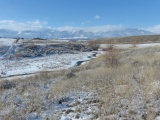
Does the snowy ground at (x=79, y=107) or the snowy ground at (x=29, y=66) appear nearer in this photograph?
the snowy ground at (x=79, y=107)

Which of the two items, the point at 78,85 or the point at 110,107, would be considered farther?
the point at 78,85

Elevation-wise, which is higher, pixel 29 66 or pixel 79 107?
pixel 79 107

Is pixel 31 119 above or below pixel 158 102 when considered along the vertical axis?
below

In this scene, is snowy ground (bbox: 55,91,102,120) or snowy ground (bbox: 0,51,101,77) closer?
snowy ground (bbox: 55,91,102,120)

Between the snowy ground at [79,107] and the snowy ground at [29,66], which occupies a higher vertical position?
the snowy ground at [79,107]

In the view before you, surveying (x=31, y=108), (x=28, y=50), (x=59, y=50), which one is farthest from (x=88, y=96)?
(x=59, y=50)

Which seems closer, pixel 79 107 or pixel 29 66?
pixel 79 107

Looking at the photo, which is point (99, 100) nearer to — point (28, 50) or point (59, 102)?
point (59, 102)

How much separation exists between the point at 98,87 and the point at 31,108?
2.50 metres

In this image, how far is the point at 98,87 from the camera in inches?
289

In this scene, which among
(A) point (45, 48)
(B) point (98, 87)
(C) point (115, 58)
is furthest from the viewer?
(A) point (45, 48)

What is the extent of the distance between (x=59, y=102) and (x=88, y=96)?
2.99 ft

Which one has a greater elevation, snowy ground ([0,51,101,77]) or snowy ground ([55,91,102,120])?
snowy ground ([55,91,102,120])

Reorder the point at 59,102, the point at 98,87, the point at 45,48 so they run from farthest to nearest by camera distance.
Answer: the point at 45,48
the point at 98,87
the point at 59,102
